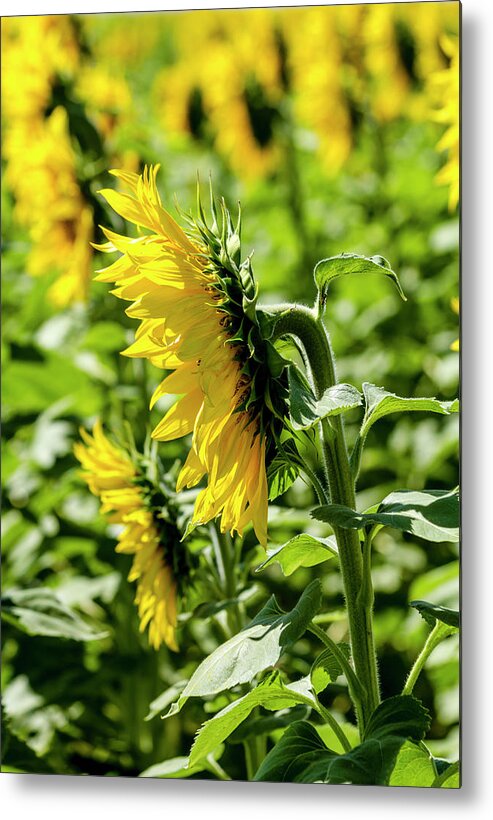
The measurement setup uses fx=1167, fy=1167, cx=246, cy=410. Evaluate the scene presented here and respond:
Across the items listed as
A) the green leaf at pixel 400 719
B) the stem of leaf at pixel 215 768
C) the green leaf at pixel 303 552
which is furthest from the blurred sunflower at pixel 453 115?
the stem of leaf at pixel 215 768

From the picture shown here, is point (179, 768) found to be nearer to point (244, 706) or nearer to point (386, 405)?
point (244, 706)

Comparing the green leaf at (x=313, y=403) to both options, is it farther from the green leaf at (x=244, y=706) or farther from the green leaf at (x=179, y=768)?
the green leaf at (x=179, y=768)

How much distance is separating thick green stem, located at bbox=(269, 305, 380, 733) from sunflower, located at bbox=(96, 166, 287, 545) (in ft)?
0.17

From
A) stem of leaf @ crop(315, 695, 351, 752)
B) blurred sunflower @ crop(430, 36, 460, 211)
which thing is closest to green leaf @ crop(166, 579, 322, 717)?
stem of leaf @ crop(315, 695, 351, 752)

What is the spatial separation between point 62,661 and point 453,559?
587mm

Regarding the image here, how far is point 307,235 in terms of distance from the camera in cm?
232

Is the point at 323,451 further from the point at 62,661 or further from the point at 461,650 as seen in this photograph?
the point at 62,661

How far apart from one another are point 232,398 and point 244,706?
286 millimetres

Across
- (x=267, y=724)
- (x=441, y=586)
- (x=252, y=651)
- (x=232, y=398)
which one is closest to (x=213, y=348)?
(x=232, y=398)

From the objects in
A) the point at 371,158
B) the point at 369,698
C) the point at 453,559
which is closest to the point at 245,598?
the point at 369,698

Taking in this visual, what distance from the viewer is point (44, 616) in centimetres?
146

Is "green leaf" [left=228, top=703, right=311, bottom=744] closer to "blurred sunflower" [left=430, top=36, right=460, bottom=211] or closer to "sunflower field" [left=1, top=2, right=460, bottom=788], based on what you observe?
"sunflower field" [left=1, top=2, right=460, bottom=788]

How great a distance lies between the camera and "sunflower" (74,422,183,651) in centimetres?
135

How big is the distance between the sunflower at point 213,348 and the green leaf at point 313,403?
0.11ft
